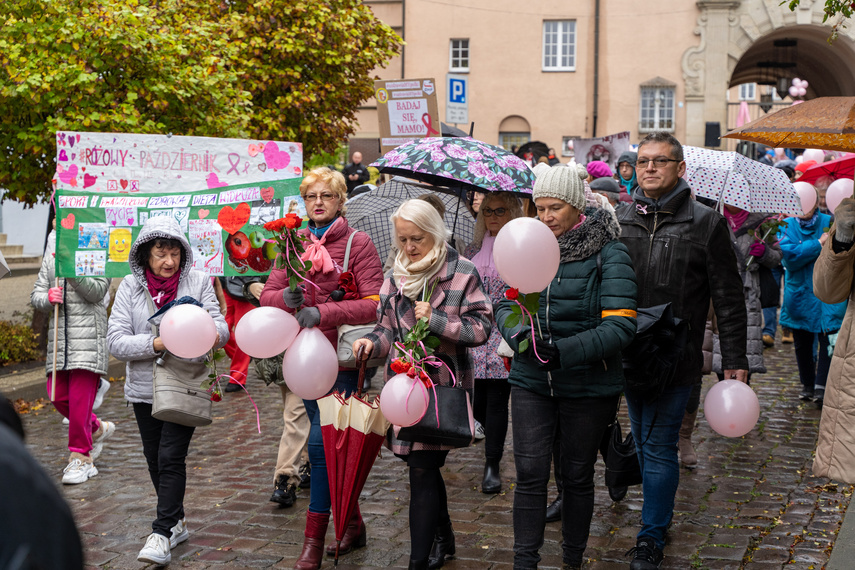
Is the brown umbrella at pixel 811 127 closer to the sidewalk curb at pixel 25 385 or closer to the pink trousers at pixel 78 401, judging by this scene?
the pink trousers at pixel 78 401

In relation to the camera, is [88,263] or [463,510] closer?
[463,510]

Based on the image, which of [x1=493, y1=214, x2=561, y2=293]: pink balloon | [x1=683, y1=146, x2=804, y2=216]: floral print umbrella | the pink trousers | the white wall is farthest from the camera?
the white wall

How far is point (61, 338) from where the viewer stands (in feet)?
22.0

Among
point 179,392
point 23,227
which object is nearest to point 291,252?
point 179,392

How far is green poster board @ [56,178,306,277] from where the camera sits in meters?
6.07

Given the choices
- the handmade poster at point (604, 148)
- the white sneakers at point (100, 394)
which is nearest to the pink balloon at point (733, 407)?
the white sneakers at point (100, 394)

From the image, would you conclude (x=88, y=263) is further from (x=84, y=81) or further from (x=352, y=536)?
(x=84, y=81)

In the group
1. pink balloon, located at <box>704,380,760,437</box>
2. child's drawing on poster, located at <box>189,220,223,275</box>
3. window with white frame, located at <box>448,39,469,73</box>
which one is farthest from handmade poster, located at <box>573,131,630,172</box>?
window with white frame, located at <box>448,39,469,73</box>

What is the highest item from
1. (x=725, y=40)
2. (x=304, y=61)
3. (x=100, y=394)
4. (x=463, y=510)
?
(x=725, y=40)

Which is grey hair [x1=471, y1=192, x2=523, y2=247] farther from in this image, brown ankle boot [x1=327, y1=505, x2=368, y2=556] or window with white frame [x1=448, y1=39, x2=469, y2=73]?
window with white frame [x1=448, y1=39, x2=469, y2=73]

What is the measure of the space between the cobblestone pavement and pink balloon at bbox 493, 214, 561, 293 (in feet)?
5.32

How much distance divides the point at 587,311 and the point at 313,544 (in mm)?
1855

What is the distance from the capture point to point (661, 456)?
475 centimetres

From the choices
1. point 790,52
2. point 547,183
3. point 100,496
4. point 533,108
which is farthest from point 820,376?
point 790,52
